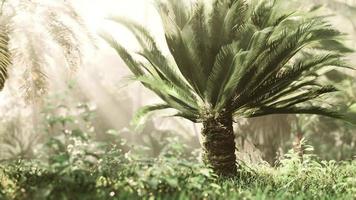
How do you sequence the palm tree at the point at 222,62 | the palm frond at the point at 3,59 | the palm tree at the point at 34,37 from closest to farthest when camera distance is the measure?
1. the palm frond at the point at 3,59
2. the palm tree at the point at 222,62
3. the palm tree at the point at 34,37

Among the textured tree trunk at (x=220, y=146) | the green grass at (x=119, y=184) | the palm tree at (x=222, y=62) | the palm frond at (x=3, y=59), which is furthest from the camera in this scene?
the textured tree trunk at (x=220, y=146)

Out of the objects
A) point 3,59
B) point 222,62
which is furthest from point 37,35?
point 222,62

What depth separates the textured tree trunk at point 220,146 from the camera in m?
7.65

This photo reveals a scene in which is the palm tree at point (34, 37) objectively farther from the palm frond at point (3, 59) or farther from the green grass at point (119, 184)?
the green grass at point (119, 184)

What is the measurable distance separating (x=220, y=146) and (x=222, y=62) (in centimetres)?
128

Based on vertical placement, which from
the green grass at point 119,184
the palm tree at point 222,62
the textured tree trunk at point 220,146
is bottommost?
the green grass at point 119,184

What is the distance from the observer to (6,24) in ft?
28.7

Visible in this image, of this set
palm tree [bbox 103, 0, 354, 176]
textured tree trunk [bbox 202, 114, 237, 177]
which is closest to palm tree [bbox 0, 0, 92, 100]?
palm tree [bbox 103, 0, 354, 176]

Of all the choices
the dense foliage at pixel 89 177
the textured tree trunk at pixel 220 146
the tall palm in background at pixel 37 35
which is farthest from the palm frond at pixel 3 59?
the textured tree trunk at pixel 220 146

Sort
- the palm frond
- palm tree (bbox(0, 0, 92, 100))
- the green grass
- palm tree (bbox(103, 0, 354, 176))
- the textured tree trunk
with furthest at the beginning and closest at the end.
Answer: palm tree (bbox(0, 0, 92, 100)) → the textured tree trunk → palm tree (bbox(103, 0, 354, 176)) → the palm frond → the green grass

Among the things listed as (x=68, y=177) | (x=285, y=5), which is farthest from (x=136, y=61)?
(x=68, y=177)

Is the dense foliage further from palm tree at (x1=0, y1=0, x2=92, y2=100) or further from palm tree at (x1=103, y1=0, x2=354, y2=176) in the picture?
palm tree at (x1=0, y1=0, x2=92, y2=100)

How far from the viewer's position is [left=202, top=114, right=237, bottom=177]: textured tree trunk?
7.65 m

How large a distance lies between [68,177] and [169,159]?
100 centimetres
